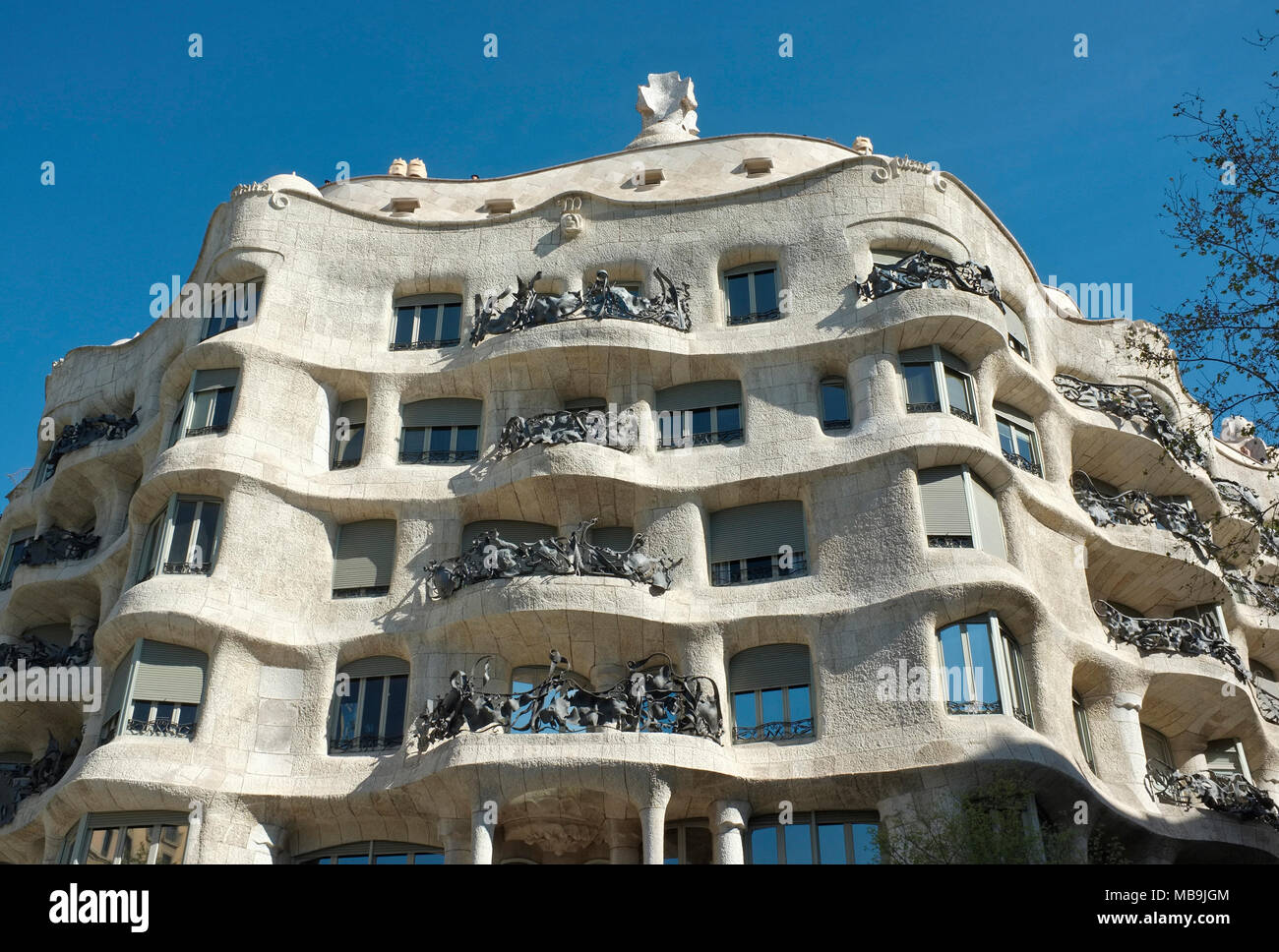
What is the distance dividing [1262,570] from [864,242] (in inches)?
512

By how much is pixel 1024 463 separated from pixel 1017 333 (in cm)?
363

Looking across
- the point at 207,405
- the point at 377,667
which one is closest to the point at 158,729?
the point at 377,667

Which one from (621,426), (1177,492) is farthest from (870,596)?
(1177,492)

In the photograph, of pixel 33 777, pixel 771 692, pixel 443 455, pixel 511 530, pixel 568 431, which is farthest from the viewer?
pixel 443 455

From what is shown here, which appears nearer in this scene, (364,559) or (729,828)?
(729,828)

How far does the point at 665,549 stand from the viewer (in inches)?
1023

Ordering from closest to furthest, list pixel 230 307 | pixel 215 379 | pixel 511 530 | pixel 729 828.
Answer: pixel 729 828 < pixel 511 530 < pixel 215 379 < pixel 230 307

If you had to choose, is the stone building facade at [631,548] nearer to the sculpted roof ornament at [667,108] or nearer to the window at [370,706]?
the window at [370,706]

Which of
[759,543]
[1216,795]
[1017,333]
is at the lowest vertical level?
[1216,795]

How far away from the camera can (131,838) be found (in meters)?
23.8

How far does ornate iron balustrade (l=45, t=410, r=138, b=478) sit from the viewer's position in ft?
103

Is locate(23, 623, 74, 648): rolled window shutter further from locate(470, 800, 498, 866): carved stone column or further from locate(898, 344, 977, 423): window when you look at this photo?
locate(898, 344, 977, 423): window

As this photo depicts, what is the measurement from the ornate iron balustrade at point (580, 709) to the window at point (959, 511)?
5.14 metres

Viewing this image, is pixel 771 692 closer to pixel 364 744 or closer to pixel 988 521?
pixel 988 521
